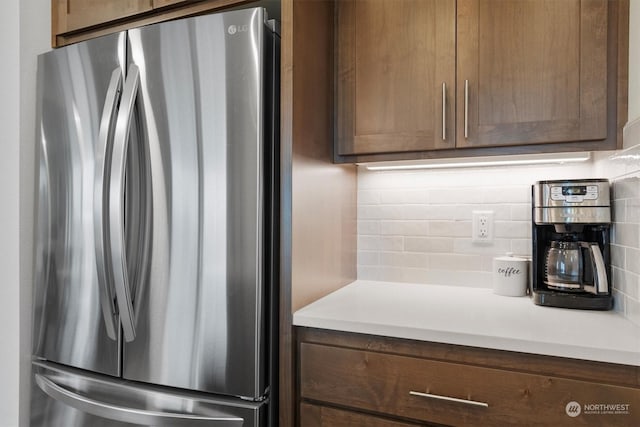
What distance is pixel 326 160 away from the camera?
136 centimetres

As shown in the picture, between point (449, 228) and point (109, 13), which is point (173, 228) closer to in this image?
point (109, 13)

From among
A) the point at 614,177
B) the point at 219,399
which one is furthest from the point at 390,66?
the point at 219,399

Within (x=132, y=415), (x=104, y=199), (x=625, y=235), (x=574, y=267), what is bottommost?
(x=132, y=415)

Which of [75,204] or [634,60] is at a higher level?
[634,60]

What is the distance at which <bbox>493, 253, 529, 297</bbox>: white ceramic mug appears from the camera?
53.6 inches

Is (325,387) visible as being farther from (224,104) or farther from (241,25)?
(241,25)

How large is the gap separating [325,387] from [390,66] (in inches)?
40.4

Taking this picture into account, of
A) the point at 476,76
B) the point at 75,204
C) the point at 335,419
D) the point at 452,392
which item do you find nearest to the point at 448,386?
the point at 452,392

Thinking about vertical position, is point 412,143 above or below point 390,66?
below

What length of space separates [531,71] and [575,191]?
1.26 feet

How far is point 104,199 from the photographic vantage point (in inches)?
47.5

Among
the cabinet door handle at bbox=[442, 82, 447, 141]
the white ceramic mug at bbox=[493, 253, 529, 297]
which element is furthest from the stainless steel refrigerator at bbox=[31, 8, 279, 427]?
the white ceramic mug at bbox=[493, 253, 529, 297]

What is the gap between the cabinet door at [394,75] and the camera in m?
1.26

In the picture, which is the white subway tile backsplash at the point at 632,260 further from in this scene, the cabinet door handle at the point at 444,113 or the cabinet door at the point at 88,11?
the cabinet door at the point at 88,11
